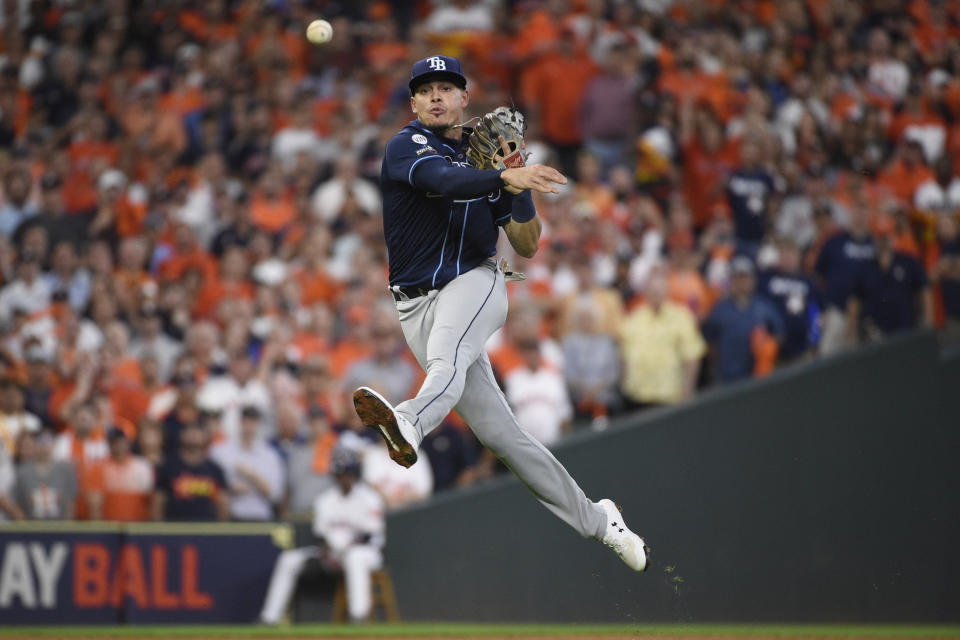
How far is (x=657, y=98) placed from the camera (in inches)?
559

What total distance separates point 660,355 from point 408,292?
540 centimetres

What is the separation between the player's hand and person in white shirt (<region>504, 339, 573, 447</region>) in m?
5.57

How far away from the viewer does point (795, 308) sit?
1141cm

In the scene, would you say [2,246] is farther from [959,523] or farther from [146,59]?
[959,523]

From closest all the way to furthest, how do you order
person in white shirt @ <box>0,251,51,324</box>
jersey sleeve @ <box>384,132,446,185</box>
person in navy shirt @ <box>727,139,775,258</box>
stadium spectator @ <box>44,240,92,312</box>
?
1. jersey sleeve @ <box>384,132,446,185</box>
2. person in white shirt @ <box>0,251,51,324</box>
3. stadium spectator @ <box>44,240,92,312</box>
4. person in navy shirt @ <box>727,139,775,258</box>

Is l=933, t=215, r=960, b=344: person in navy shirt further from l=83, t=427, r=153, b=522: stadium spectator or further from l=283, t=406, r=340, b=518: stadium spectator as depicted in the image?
l=83, t=427, r=153, b=522: stadium spectator

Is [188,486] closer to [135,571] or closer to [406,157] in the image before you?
[135,571]

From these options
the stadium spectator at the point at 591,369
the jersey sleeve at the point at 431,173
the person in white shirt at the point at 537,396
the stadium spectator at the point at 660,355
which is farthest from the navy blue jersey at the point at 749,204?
the jersey sleeve at the point at 431,173

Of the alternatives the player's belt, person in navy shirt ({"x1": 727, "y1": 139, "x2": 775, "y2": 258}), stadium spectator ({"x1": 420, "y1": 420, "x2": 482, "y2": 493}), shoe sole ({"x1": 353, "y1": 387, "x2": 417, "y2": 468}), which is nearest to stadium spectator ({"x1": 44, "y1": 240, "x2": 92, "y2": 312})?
stadium spectator ({"x1": 420, "y1": 420, "x2": 482, "y2": 493})

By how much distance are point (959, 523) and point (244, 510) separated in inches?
214

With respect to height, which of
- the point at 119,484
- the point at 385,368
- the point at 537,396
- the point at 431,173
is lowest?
the point at 119,484

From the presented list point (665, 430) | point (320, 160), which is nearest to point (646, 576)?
point (665, 430)

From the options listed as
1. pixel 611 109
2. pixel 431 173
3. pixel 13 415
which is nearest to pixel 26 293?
pixel 13 415

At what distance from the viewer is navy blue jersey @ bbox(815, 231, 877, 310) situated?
11.4 m
